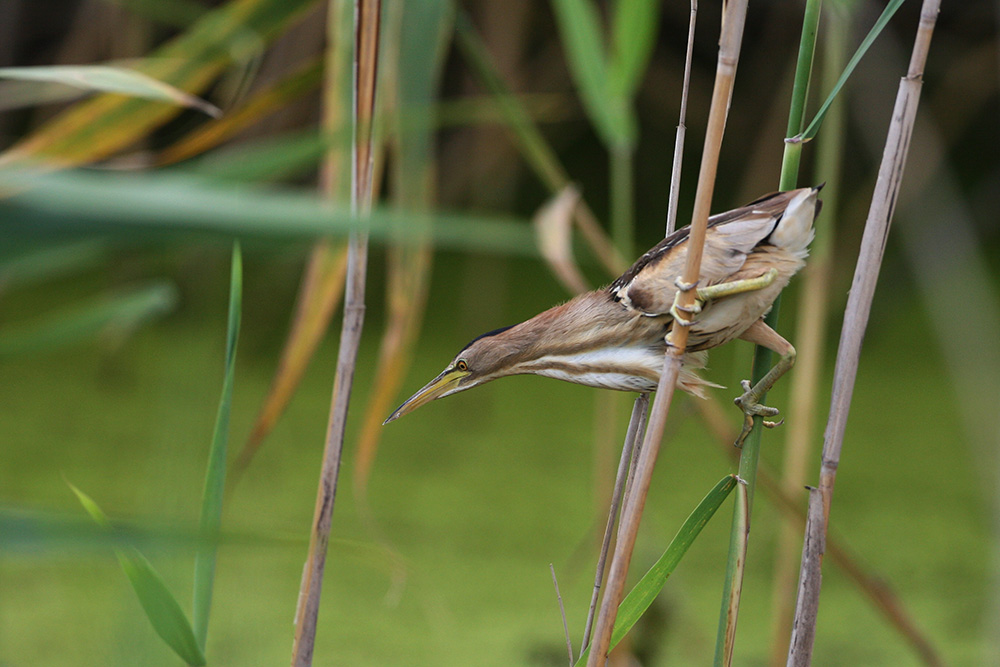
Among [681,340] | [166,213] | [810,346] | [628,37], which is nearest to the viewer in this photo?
[166,213]

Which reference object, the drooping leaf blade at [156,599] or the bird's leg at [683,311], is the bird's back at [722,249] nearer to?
the bird's leg at [683,311]

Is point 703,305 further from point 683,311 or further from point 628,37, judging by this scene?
point 628,37

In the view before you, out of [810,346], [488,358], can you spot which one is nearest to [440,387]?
[488,358]

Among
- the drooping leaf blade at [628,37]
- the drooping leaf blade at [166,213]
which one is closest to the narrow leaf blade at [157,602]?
the drooping leaf blade at [166,213]

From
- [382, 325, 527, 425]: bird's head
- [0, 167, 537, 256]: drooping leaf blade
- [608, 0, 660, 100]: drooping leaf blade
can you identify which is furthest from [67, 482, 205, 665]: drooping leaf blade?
[608, 0, 660, 100]: drooping leaf blade

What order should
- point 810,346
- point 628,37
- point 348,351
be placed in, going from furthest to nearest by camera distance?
point 810,346
point 628,37
point 348,351

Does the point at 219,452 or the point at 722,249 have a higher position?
the point at 722,249

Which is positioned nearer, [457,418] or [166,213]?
[166,213]
